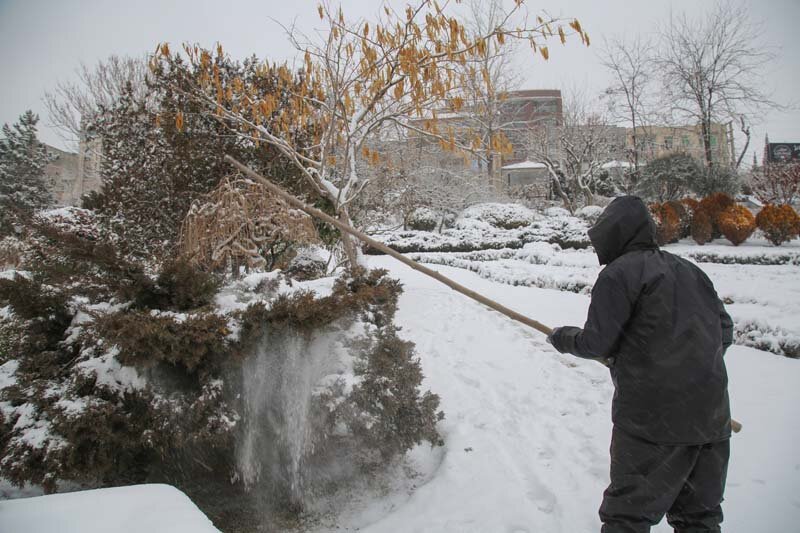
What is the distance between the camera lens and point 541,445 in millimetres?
3127

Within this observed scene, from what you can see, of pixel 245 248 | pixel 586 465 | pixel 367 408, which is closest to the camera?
pixel 367 408

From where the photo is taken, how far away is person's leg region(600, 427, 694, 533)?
5.48 ft

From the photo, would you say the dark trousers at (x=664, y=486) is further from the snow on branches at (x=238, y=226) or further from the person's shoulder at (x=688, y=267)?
the snow on branches at (x=238, y=226)

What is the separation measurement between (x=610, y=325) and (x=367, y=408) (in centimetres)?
150

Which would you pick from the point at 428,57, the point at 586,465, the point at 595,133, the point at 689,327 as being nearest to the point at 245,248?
the point at 428,57

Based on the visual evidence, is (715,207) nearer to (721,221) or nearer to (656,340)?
(721,221)

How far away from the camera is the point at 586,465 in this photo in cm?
284

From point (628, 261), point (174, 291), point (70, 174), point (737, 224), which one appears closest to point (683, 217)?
point (737, 224)

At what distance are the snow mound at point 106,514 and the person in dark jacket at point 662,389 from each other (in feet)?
5.15

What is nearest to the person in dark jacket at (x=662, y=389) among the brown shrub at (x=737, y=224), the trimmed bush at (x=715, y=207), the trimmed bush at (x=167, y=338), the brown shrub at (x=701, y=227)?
the trimmed bush at (x=167, y=338)

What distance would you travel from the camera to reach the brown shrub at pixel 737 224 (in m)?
11.0

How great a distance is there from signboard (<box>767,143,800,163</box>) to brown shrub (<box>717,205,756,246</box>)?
11.4 metres

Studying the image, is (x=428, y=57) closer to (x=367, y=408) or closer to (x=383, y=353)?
(x=383, y=353)

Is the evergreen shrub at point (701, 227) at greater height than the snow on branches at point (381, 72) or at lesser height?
lesser
